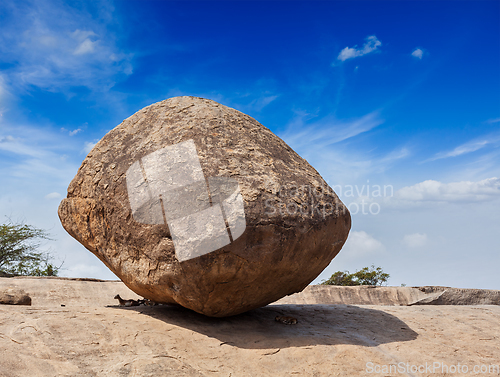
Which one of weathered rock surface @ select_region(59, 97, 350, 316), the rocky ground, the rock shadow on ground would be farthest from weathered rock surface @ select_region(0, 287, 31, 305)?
the rock shadow on ground

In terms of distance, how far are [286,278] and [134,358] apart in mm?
1697

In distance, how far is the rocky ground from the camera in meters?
3.31

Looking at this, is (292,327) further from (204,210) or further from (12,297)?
(12,297)

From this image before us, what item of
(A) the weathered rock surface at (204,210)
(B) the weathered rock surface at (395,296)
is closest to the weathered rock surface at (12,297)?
(A) the weathered rock surface at (204,210)

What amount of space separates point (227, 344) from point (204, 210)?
1399mm

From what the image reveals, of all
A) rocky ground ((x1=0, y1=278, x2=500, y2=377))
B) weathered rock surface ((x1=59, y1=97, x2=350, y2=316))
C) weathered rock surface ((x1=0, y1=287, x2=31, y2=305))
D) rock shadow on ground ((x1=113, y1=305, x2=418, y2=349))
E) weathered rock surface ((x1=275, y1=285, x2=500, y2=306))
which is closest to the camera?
rocky ground ((x1=0, y1=278, x2=500, y2=377))

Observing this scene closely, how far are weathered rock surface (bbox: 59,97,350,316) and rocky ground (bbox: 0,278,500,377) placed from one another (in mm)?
318

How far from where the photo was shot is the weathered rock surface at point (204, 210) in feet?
12.3

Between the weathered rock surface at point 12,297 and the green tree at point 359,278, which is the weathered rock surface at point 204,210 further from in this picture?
the green tree at point 359,278

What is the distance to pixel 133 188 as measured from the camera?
13.5 ft

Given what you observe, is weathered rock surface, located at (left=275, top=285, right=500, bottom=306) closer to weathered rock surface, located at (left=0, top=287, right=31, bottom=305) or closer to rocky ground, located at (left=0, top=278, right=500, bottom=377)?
rocky ground, located at (left=0, top=278, right=500, bottom=377)

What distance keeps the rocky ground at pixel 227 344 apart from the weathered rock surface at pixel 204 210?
32 centimetres

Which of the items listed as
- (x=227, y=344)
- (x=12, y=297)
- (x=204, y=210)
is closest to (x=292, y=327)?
(x=227, y=344)

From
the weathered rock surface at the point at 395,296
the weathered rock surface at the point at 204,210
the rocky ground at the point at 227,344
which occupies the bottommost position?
the rocky ground at the point at 227,344
